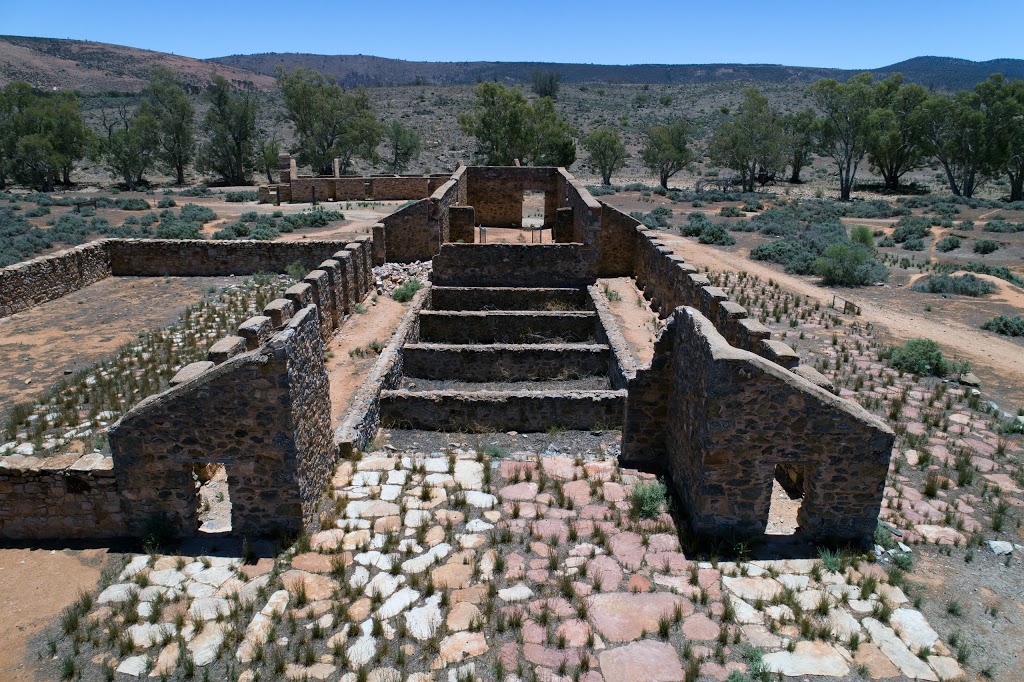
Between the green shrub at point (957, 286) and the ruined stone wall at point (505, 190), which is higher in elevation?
the ruined stone wall at point (505, 190)

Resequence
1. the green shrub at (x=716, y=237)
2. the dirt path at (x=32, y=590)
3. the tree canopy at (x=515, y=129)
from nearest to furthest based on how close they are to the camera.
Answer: the dirt path at (x=32, y=590) < the green shrub at (x=716, y=237) < the tree canopy at (x=515, y=129)

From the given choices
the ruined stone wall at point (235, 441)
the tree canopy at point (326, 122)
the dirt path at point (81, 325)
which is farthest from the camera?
the tree canopy at point (326, 122)

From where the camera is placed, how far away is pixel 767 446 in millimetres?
7148

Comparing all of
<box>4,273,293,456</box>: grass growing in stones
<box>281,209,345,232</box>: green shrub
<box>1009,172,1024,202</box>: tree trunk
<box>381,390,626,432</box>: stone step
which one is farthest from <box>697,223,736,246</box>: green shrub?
<box>1009,172,1024,202</box>: tree trunk

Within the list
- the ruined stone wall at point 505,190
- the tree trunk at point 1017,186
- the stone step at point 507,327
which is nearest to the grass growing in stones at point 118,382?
the stone step at point 507,327

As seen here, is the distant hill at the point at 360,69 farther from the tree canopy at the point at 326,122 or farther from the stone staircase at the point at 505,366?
the stone staircase at the point at 505,366

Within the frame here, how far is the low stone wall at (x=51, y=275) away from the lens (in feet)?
52.2

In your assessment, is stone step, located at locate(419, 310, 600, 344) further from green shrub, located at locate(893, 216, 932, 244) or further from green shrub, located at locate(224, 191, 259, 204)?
green shrub, located at locate(224, 191, 259, 204)

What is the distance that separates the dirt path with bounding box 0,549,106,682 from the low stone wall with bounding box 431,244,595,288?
11.6m

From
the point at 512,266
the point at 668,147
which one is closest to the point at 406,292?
the point at 512,266

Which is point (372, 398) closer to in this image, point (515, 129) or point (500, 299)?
point (500, 299)

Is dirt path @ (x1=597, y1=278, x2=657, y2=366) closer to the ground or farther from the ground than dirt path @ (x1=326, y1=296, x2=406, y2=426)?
farther from the ground

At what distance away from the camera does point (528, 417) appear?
36.0 ft

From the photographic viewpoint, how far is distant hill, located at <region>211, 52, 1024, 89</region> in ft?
479
